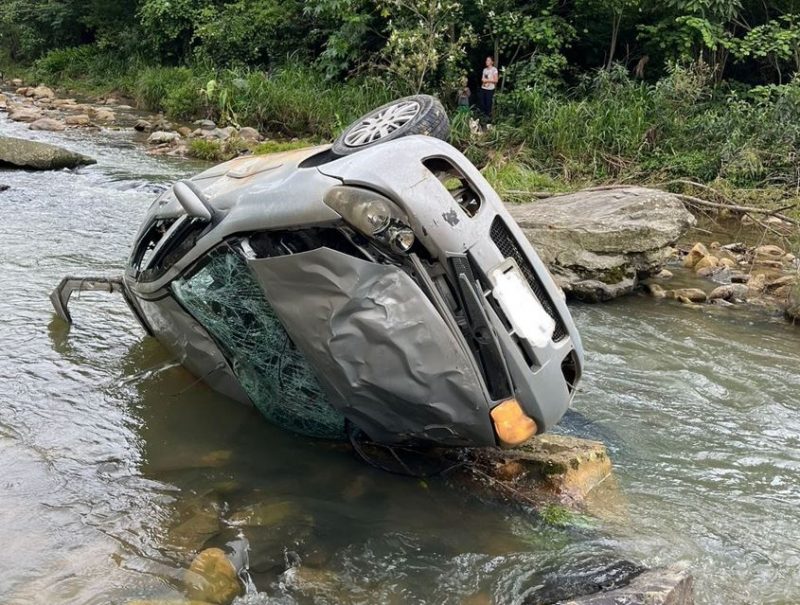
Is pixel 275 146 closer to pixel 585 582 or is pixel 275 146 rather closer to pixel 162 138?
pixel 162 138

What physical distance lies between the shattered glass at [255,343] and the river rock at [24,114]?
16331 millimetres

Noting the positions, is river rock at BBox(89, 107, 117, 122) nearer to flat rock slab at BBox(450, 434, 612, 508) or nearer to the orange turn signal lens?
flat rock slab at BBox(450, 434, 612, 508)

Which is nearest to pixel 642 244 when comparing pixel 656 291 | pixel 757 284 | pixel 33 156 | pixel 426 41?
pixel 656 291

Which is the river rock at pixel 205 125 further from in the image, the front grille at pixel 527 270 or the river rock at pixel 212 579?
the river rock at pixel 212 579

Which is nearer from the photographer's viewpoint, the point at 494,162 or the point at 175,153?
the point at 494,162

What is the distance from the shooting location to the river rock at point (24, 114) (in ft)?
59.4

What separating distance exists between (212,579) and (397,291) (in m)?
1.31

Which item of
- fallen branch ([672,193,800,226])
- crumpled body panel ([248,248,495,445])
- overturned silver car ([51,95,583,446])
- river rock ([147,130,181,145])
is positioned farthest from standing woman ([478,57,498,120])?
crumpled body panel ([248,248,495,445])

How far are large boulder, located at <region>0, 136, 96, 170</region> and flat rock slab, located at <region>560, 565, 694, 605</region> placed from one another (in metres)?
11.4

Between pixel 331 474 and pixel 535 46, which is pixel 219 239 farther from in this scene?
pixel 535 46

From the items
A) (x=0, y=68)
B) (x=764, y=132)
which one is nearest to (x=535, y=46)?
(x=764, y=132)

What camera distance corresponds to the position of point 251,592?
3.05 meters

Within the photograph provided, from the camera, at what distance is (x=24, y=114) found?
60.9 feet

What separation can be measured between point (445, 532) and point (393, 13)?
530 inches
